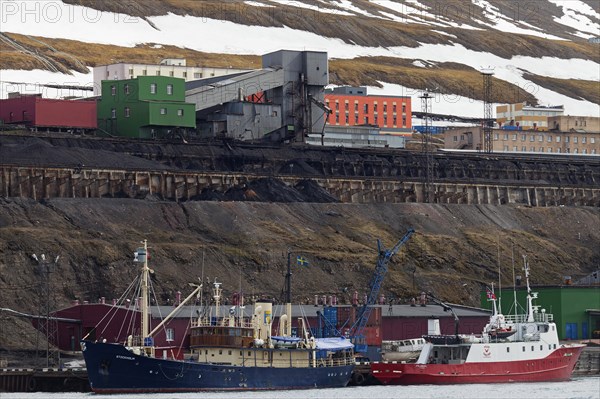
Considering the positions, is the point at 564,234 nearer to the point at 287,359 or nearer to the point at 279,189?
the point at 279,189

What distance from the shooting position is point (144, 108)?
152 metres

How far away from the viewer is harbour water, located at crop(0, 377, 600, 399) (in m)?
83.6

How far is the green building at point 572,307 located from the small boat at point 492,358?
12891mm

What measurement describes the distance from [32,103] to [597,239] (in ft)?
182

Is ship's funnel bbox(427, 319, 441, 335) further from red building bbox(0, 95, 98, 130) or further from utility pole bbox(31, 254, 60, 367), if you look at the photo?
red building bbox(0, 95, 98, 130)

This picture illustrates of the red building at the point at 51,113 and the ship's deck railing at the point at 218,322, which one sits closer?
the ship's deck railing at the point at 218,322

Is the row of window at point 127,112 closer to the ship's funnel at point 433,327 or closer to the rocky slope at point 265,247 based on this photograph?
the rocky slope at point 265,247

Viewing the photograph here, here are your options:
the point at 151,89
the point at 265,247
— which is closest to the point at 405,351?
the point at 265,247

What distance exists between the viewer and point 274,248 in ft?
407

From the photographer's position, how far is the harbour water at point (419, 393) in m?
83.6

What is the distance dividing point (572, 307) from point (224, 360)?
33374 millimetres

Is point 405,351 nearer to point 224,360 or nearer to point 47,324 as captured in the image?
point 224,360

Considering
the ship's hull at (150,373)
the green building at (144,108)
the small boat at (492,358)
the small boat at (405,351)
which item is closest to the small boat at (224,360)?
the ship's hull at (150,373)

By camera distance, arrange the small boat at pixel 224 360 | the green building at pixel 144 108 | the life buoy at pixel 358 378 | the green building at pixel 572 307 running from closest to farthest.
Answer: the small boat at pixel 224 360, the life buoy at pixel 358 378, the green building at pixel 572 307, the green building at pixel 144 108
